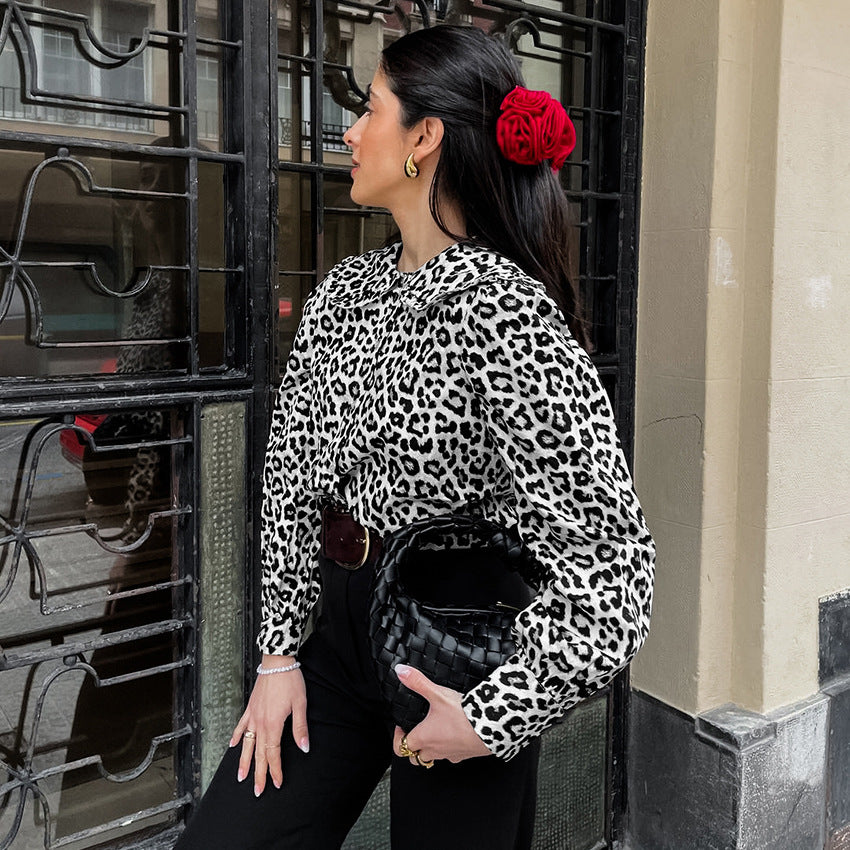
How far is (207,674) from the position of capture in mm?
2475

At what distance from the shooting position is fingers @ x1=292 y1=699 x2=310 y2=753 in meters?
1.79

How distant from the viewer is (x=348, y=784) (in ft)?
5.94

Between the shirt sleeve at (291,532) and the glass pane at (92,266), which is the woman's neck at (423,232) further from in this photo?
the glass pane at (92,266)

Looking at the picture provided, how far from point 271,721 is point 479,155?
1.06 meters

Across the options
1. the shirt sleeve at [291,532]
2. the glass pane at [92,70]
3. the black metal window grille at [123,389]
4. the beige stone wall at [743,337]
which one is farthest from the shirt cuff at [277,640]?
the beige stone wall at [743,337]

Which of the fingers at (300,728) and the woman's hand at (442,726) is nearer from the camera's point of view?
the woman's hand at (442,726)

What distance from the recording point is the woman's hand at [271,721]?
1.76 m

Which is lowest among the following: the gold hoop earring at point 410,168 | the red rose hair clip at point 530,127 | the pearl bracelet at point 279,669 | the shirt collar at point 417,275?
the pearl bracelet at point 279,669

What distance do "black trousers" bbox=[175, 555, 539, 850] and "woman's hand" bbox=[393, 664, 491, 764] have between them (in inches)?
3.8

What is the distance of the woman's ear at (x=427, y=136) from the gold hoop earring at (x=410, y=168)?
11 millimetres

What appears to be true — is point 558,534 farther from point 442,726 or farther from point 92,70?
point 92,70

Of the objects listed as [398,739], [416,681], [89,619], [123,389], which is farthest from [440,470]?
[89,619]

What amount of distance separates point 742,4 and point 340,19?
1.20 meters

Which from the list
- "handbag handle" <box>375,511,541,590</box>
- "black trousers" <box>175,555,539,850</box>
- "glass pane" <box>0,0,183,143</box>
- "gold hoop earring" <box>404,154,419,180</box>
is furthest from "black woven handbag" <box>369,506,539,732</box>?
"glass pane" <box>0,0,183,143</box>
